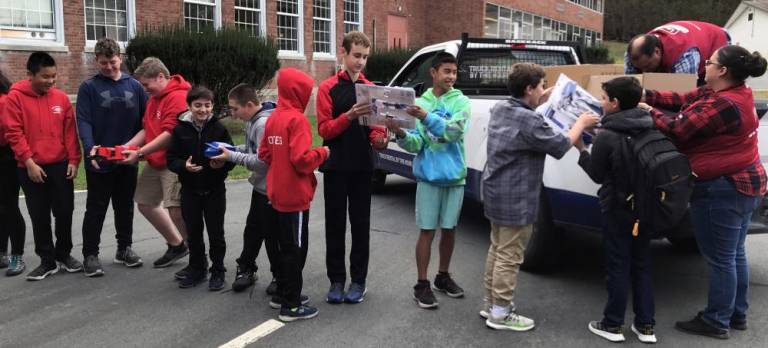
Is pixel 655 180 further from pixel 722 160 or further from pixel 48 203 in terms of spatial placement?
pixel 48 203

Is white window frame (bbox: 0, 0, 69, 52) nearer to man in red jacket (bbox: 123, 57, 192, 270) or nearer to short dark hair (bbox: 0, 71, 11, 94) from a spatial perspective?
short dark hair (bbox: 0, 71, 11, 94)

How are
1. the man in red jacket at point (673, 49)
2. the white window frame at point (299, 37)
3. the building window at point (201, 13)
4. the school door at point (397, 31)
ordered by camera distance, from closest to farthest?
the man in red jacket at point (673, 49), the building window at point (201, 13), the white window frame at point (299, 37), the school door at point (397, 31)

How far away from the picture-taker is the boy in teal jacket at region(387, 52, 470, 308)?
4.21m

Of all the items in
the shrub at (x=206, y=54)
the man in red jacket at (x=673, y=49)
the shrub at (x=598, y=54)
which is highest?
the shrub at (x=598, y=54)

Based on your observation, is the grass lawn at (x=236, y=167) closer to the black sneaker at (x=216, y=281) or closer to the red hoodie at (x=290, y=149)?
the black sneaker at (x=216, y=281)

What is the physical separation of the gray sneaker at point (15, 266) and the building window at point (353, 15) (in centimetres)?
2062

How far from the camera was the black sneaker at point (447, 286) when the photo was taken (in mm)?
4602

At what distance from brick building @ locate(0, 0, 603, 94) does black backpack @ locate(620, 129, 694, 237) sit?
14.2 metres

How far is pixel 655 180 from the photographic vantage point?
11.5 feet

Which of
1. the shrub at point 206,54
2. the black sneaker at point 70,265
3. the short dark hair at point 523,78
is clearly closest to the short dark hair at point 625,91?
the short dark hair at point 523,78

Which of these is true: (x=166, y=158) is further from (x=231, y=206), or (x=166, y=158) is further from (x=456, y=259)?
(x=231, y=206)

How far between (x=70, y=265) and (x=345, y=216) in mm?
2434

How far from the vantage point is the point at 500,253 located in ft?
13.1

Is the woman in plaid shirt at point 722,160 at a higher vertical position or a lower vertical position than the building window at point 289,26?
lower
